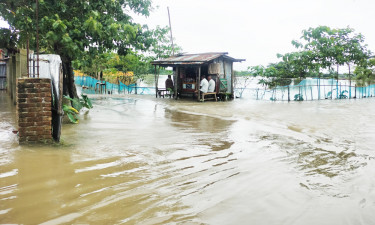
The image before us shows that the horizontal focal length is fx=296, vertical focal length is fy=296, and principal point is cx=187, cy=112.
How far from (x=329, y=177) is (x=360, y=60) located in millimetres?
23967

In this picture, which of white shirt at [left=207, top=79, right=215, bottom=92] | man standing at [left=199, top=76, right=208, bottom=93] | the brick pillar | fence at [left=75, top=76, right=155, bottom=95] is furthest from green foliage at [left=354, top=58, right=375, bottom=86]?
the brick pillar

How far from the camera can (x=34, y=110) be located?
502 cm

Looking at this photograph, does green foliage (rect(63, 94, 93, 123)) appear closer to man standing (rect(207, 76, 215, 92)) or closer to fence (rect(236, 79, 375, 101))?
man standing (rect(207, 76, 215, 92))

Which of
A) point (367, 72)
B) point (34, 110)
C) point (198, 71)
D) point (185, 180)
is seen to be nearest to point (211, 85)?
point (198, 71)

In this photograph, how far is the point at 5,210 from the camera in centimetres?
268

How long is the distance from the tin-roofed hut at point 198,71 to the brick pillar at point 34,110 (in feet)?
43.1

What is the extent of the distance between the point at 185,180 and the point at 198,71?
15500 mm

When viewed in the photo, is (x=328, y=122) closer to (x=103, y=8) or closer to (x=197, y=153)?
(x=197, y=153)

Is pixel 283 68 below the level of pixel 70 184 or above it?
above

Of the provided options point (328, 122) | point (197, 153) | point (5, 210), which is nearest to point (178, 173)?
point (197, 153)

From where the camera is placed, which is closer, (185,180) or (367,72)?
(185,180)

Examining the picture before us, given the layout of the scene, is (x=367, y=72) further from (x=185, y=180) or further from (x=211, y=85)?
(x=185, y=180)

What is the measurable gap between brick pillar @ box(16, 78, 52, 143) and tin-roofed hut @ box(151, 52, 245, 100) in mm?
13139

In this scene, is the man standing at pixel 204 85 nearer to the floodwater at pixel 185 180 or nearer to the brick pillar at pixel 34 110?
the floodwater at pixel 185 180
